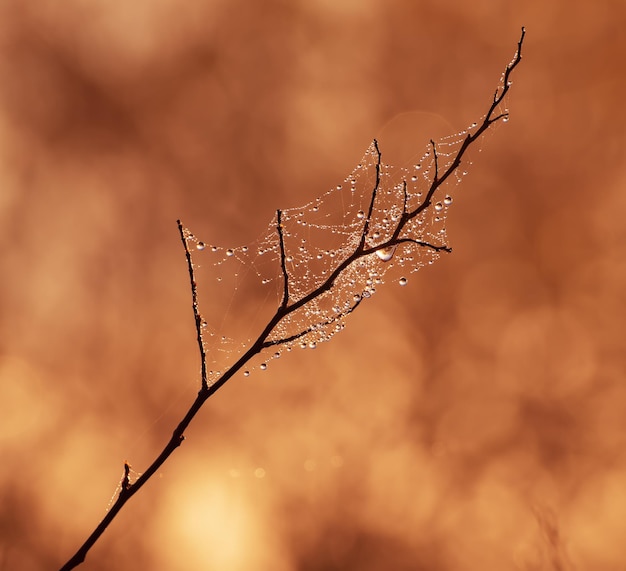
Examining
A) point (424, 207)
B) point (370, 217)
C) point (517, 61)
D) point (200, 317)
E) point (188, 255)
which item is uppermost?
point (517, 61)

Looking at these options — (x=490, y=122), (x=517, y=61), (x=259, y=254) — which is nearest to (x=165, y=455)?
(x=490, y=122)

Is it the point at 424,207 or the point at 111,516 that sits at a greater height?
the point at 424,207

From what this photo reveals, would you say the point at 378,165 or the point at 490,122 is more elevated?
the point at 490,122

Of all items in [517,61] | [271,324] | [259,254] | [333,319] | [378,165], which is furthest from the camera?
[259,254]

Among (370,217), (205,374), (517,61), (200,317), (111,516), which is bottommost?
(111,516)

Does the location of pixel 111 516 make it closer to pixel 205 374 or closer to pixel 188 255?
pixel 205 374

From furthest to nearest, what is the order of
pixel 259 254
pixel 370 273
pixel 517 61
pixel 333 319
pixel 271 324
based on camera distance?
pixel 259 254 < pixel 370 273 < pixel 517 61 < pixel 333 319 < pixel 271 324

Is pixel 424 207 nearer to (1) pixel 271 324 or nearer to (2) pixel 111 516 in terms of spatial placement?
(1) pixel 271 324

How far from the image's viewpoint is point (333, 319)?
1830 millimetres

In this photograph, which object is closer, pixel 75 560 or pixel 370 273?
pixel 75 560

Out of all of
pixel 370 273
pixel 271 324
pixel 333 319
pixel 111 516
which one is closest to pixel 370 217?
pixel 333 319

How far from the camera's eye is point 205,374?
171cm

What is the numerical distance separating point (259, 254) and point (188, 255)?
2.20 m

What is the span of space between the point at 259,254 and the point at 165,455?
8.37 feet
